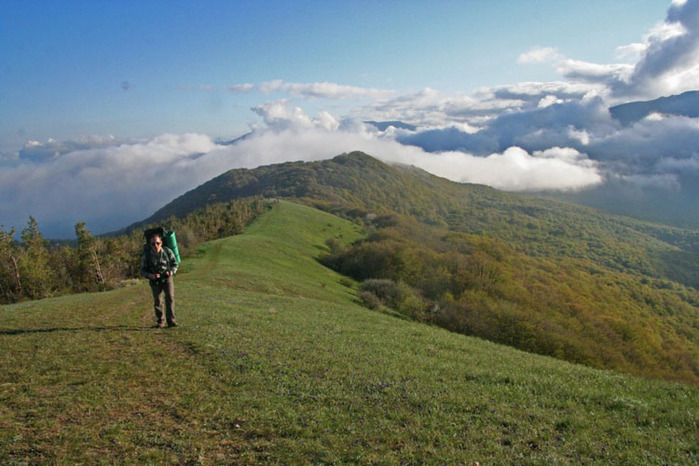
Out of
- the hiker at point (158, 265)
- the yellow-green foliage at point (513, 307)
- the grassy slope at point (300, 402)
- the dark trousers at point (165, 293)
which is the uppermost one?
the hiker at point (158, 265)

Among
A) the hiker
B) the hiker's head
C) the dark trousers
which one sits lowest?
the dark trousers

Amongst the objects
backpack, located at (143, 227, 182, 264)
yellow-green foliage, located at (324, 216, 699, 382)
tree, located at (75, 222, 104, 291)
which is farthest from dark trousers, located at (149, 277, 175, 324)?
tree, located at (75, 222, 104, 291)

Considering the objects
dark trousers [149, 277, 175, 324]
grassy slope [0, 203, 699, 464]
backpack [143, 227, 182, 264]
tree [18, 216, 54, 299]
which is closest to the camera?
grassy slope [0, 203, 699, 464]

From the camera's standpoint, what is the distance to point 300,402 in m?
9.44

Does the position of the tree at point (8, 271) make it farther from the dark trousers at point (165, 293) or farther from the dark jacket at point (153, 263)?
the dark jacket at point (153, 263)

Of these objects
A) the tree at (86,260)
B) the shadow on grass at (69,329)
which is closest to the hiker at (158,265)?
the shadow on grass at (69,329)

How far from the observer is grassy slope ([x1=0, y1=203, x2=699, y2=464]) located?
288 inches

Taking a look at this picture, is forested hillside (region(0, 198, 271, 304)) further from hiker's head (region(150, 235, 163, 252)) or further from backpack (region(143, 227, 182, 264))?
hiker's head (region(150, 235, 163, 252))

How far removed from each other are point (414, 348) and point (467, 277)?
57.7 m

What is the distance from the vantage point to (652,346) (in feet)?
222

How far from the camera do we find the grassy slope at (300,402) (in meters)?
7.32

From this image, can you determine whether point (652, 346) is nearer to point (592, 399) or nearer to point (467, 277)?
point (467, 277)

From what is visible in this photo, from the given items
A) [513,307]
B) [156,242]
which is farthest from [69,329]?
[513,307]

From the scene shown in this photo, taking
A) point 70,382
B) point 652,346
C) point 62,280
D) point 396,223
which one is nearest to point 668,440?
point 70,382
